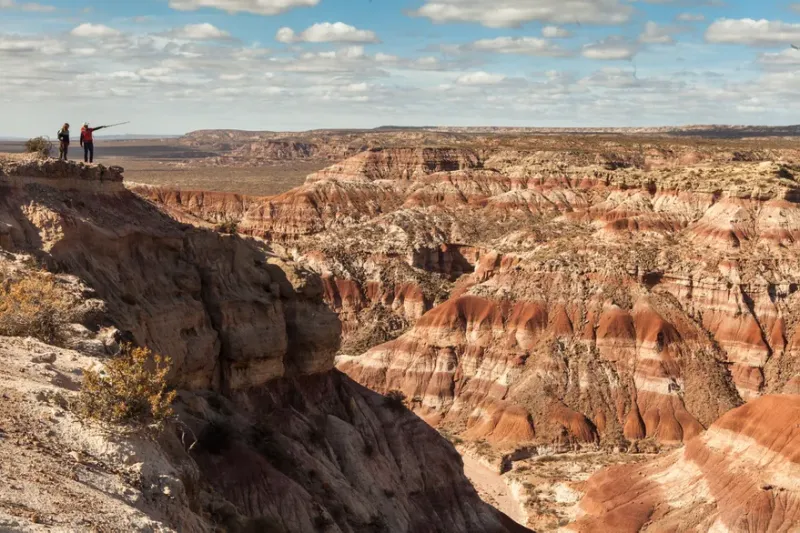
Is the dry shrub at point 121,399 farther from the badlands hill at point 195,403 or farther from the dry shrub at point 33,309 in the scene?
the dry shrub at point 33,309

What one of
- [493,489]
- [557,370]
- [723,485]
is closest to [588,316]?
[557,370]

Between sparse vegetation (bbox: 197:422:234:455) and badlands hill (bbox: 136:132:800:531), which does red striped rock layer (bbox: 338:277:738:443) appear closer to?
badlands hill (bbox: 136:132:800:531)

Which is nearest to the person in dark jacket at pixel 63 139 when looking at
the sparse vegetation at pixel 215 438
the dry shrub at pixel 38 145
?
the dry shrub at pixel 38 145

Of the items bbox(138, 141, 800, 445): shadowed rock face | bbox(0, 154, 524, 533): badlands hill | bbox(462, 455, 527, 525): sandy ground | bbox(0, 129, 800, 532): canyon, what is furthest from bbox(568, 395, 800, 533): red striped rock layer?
bbox(138, 141, 800, 445): shadowed rock face

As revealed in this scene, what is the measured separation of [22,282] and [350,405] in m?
19.4

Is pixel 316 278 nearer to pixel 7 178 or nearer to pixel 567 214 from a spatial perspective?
pixel 7 178

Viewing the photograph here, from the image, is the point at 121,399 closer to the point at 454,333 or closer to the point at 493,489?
the point at 493,489

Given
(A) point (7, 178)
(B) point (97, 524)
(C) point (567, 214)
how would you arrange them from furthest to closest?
(C) point (567, 214) < (A) point (7, 178) < (B) point (97, 524)

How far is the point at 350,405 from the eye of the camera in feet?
128

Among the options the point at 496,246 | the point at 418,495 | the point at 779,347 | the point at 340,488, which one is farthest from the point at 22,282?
the point at 496,246

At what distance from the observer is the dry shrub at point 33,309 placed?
64.7ft

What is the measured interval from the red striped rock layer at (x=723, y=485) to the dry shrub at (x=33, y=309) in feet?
128

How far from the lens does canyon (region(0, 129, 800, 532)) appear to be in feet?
94.6

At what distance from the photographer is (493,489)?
67188 mm
